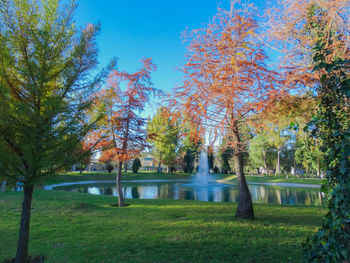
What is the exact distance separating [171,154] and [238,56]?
1428 inches

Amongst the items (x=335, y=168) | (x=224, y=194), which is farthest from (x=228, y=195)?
(x=335, y=168)

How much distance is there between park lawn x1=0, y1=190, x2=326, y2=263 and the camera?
4273 mm

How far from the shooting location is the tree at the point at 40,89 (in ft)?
11.7

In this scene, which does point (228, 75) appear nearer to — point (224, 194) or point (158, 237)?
point (158, 237)

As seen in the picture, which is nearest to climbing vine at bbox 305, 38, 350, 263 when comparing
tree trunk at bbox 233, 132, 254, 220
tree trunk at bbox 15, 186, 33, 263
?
tree trunk at bbox 15, 186, 33, 263

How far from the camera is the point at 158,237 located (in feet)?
17.4

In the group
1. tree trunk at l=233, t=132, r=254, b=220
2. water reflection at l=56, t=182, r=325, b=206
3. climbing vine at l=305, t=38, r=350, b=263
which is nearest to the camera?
climbing vine at l=305, t=38, r=350, b=263

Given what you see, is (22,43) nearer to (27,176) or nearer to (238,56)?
(27,176)

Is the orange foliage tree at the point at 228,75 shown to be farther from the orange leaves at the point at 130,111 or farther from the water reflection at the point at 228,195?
the water reflection at the point at 228,195

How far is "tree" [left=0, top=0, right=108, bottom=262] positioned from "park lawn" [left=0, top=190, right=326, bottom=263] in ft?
4.39

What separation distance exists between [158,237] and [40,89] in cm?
423

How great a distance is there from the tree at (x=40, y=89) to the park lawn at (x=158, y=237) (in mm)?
1339

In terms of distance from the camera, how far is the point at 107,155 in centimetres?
1065

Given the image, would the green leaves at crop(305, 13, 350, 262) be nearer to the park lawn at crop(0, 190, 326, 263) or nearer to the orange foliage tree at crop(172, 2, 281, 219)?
the park lawn at crop(0, 190, 326, 263)
